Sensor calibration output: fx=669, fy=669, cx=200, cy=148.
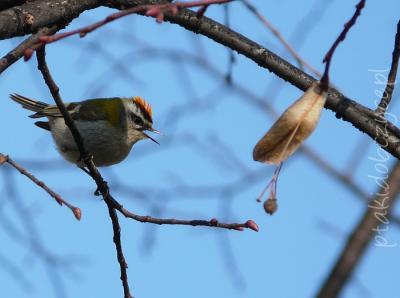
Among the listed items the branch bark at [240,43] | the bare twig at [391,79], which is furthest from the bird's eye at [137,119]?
the bare twig at [391,79]

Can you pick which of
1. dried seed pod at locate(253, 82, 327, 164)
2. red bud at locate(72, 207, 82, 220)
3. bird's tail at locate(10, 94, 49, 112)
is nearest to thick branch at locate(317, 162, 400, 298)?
red bud at locate(72, 207, 82, 220)

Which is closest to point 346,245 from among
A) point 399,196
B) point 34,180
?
point 399,196

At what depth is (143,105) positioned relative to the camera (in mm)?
5152

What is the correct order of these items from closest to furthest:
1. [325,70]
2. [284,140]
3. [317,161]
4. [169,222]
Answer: [325,70]
[284,140]
[169,222]
[317,161]

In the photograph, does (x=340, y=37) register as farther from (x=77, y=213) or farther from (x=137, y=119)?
(x=137, y=119)

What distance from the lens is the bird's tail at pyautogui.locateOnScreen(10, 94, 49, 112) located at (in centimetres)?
494

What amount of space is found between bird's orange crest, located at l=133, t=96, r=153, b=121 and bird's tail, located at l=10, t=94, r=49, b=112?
2.31ft

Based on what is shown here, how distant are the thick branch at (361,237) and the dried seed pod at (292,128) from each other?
1702 millimetres

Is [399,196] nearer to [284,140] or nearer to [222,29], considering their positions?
[222,29]

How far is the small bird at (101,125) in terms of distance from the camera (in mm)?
4531

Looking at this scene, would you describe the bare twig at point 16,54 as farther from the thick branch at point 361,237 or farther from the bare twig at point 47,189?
the thick branch at point 361,237

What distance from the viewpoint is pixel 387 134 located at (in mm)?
2723

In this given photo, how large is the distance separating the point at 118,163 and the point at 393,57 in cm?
279

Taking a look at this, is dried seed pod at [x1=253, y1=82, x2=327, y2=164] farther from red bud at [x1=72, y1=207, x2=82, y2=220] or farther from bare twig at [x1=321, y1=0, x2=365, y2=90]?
red bud at [x1=72, y1=207, x2=82, y2=220]
